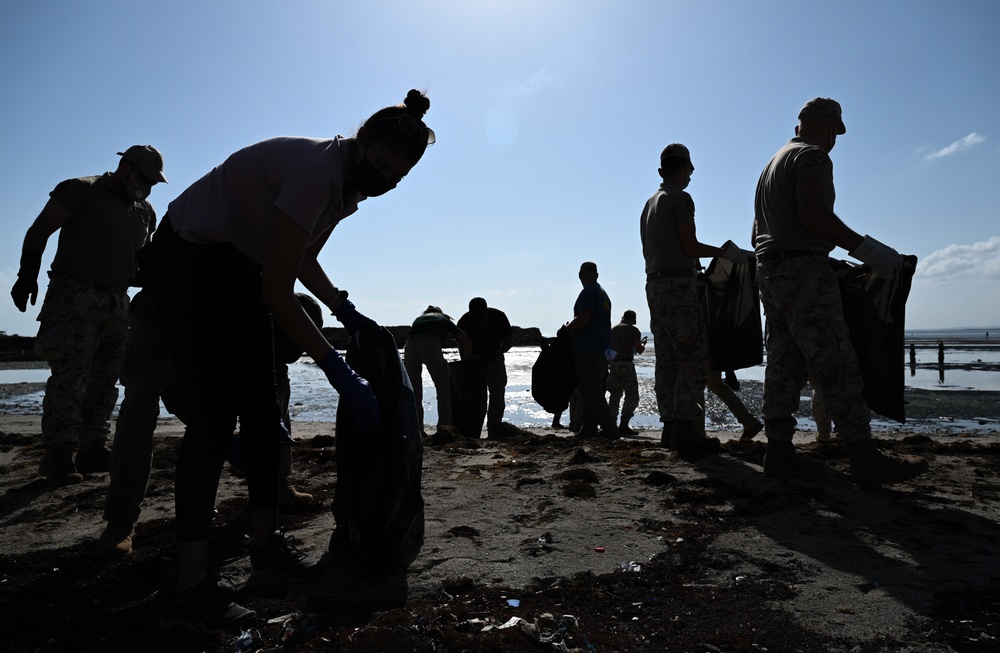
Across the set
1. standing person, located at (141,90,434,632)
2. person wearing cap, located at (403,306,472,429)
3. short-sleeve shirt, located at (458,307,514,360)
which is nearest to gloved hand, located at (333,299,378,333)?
standing person, located at (141,90,434,632)

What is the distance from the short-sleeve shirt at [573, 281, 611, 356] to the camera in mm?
6473

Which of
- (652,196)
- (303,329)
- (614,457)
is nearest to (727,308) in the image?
(652,196)

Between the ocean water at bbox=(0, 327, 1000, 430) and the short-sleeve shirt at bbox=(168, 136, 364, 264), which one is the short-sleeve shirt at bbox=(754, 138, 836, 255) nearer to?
the short-sleeve shirt at bbox=(168, 136, 364, 264)

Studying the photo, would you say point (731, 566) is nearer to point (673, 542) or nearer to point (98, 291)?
point (673, 542)

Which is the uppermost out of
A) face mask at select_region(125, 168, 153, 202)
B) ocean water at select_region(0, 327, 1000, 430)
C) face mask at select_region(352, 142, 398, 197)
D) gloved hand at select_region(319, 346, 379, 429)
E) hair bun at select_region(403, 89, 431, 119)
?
face mask at select_region(125, 168, 153, 202)

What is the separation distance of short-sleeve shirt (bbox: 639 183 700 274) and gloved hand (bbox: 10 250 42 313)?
3.76 m

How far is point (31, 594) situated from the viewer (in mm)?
2145

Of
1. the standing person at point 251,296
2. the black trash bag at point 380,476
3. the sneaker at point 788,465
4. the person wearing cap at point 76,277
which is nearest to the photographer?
the standing person at point 251,296

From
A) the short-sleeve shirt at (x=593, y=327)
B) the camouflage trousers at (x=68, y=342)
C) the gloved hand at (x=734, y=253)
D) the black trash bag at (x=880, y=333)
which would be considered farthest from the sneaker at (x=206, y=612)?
the short-sleeve shirt at (x=593, y=327)

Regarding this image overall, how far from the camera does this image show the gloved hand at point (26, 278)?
11.9 feet

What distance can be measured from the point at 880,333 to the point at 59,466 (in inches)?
187

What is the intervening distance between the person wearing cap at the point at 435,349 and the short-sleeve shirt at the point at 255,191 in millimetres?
4471

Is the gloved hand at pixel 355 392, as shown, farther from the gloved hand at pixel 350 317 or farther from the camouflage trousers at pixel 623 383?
the camouflage trousers at pixel 623 383

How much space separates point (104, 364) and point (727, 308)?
422 cm
